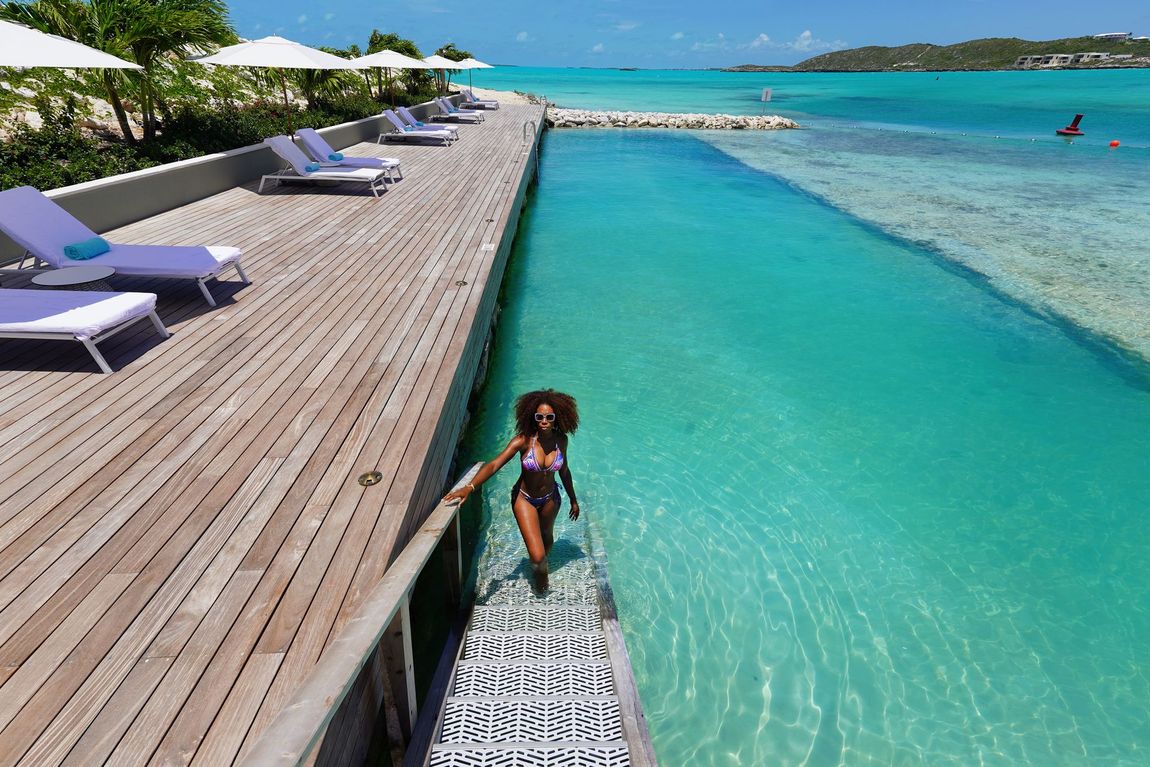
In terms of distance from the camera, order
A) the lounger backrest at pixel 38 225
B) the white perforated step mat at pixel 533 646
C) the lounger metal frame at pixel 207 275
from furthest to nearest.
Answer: the lounger metal frame at pixel 207 275
the lounger backrest at pixel 38 225
the white perforated step mat at pixel 533 646

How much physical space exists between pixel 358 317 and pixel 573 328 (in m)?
4.07

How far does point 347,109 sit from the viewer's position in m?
17.5

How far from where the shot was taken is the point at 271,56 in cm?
945

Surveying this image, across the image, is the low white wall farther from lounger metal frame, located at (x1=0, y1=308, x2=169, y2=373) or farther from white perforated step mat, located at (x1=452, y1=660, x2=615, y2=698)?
white perforated step mat, located at (x1=452, y1=660, x2=615, y2=698)

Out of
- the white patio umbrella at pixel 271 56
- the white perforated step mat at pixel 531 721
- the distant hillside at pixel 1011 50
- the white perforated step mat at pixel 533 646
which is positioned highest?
the white patio umbrella at pixel 271 56

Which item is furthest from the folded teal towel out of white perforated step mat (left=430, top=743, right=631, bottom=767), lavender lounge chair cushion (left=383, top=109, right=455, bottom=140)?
lavender lounge chair cushion (left=383, top=109, right=455, bottom=140)

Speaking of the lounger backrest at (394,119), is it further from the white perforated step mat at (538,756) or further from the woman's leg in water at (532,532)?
the white perforated step mat at (538,756)

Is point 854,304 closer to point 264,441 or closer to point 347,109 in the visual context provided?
point 264,441

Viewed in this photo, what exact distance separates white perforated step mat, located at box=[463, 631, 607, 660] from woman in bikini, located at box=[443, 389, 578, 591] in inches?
25.6

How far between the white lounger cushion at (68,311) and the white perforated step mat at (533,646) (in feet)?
11.8

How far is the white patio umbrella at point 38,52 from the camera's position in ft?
13.0

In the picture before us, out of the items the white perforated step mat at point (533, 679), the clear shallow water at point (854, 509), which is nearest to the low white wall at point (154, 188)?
the clear shallow water at point (854, 509)

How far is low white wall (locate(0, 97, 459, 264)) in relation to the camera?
709cm

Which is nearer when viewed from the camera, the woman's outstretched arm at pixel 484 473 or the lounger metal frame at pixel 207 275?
the woman's outstretched arm at pixel 484 473
